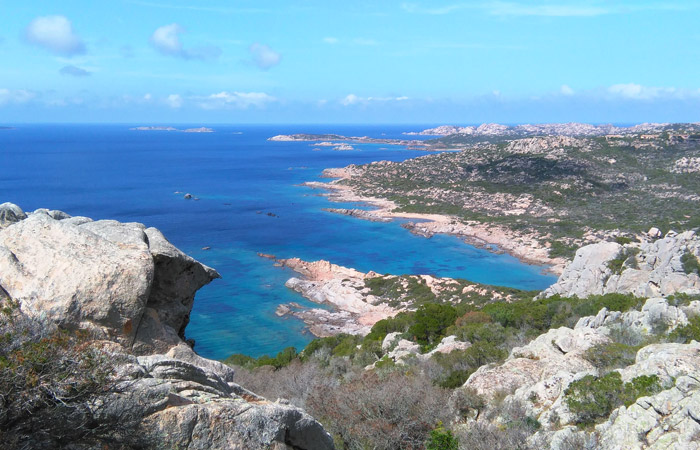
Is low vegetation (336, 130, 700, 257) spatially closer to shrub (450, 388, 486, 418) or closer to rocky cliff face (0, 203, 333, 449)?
shrub (450, 388, 486, 418)

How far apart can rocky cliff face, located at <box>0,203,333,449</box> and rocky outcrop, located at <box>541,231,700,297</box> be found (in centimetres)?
1946

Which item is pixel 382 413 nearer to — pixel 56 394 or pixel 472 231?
pixel 56 394

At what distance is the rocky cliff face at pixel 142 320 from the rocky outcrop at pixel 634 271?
1946cm

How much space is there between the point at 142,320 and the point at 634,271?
2456 centimetres

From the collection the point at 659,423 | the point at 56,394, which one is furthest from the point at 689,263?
the point at 56,394

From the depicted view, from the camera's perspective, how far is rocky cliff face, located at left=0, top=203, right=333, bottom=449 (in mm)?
5133

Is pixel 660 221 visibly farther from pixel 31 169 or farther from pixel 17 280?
pixel 31 169

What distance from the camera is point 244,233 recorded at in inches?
2325

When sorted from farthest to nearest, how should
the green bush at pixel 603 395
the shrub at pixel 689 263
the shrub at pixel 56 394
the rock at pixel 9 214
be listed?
the shrub at pixel 689 263 → the rock at pixel 9 214 → the green bush at pixel 603 395 → the shrub at pixel 56 394

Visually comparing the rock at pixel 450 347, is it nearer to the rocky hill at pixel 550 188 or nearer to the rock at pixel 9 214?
the rock at pixel 9 214

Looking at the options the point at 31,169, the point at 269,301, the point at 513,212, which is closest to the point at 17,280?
the point at 269,301

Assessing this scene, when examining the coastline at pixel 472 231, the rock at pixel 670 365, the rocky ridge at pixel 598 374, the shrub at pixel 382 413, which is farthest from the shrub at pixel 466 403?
the coastline at pixel 472 231

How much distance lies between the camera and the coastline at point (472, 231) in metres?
49.8

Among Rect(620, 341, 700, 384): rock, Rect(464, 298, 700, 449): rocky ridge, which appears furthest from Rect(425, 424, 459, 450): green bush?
Rect(620, 341, 700, 384): rock
